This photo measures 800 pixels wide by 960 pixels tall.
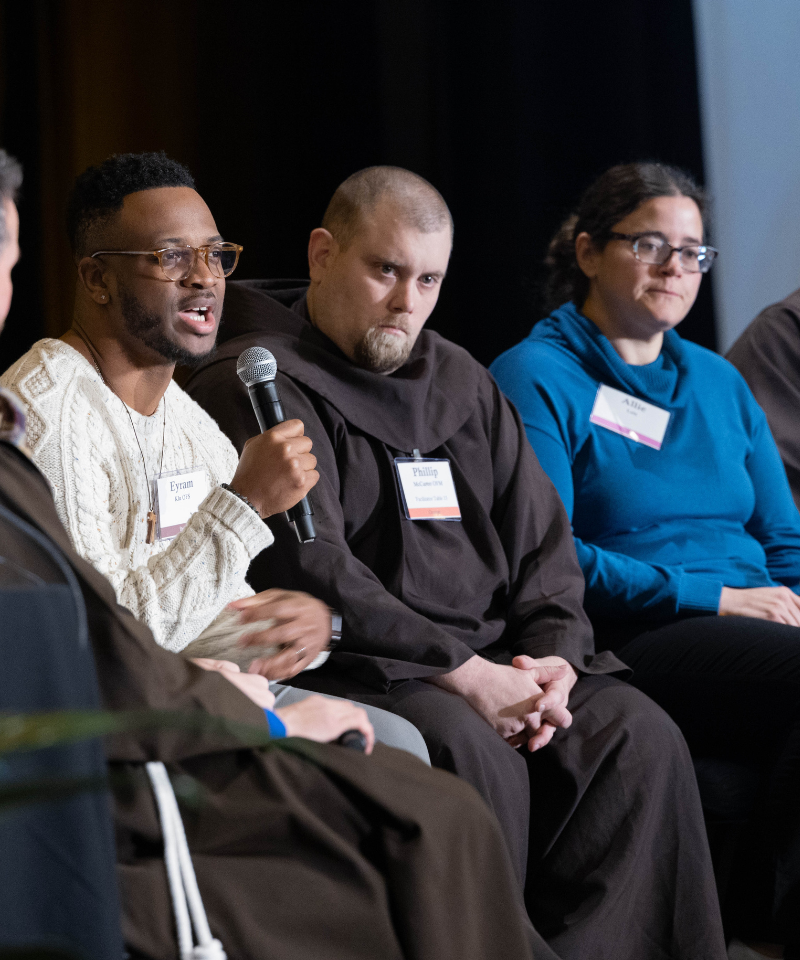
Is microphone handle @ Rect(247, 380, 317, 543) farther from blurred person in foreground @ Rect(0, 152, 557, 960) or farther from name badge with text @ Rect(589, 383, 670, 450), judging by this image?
name badge with text @ Rect(589, 383, 670, 450)

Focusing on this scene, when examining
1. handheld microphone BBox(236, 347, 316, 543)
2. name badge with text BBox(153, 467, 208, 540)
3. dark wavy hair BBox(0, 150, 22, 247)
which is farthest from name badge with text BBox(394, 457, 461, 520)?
dark wavy hair BBox(0, 150, 22, 247)

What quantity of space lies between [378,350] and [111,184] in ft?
2.12

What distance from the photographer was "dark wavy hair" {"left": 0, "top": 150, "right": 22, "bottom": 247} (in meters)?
1.17

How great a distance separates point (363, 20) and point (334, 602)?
7.88ft

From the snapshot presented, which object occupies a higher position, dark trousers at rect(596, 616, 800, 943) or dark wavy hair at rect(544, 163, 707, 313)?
dark wavy hair at rect(544, 163, 707, 313)

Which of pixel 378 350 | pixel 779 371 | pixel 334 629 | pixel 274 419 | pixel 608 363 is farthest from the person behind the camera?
pixel 779 371

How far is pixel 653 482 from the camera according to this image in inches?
99.3

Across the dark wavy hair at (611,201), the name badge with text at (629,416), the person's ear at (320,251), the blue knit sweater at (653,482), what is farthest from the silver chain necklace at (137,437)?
the dark wavy hair at (611,201)

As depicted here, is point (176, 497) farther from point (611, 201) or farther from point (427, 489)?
point (611, 201)

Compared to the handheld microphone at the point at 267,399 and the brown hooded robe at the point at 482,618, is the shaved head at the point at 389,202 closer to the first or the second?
the brown hooded robe at the point at 482,618

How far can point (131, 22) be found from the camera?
3367 mm

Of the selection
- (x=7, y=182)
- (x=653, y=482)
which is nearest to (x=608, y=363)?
(x=653, y=482)

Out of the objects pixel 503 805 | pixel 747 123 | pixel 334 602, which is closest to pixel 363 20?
pixel 747 123

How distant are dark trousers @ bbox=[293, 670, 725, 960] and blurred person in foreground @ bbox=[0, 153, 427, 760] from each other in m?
0.19
